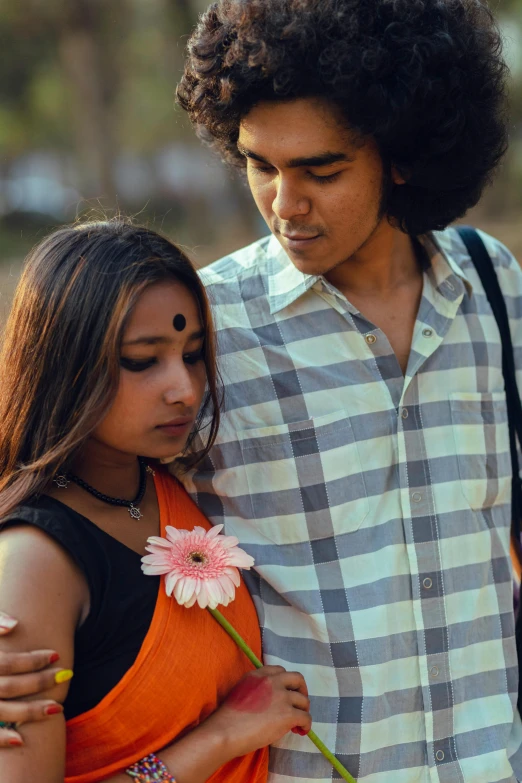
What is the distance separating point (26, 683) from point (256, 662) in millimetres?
542

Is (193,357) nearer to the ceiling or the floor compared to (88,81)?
nearer to the floor

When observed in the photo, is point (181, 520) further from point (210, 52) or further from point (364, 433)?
point (210, 52)

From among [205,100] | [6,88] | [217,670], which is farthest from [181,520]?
[6,88]

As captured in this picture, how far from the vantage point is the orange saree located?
176 centimetres

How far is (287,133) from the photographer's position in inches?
83.9

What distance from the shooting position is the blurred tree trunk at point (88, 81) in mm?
11320

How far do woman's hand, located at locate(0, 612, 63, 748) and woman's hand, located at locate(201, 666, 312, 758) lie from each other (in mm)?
402

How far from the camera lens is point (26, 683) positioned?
1.58 meters

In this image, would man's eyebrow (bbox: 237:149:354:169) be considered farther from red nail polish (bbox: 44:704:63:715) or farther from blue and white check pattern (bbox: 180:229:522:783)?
red nail polish (bbox: 44:704:63:715)

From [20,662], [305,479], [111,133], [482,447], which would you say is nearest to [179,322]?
[305,479]

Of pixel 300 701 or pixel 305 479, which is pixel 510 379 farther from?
pixel 300 701

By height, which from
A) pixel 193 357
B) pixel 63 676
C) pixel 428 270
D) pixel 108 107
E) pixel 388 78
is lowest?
pixel 63 676

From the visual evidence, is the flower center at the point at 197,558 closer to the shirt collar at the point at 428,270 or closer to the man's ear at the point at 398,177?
the shirt collar at the point at 428,270

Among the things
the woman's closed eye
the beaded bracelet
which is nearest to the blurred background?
the woman's closed eye
